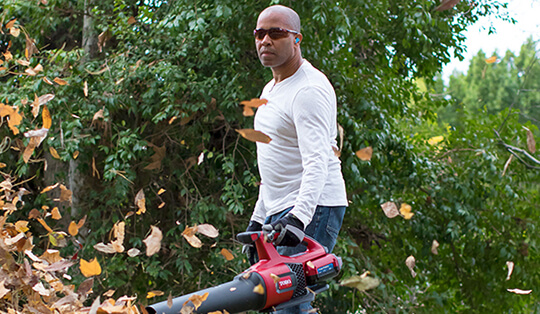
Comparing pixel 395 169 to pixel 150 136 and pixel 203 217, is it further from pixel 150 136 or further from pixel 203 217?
pixel 150 136

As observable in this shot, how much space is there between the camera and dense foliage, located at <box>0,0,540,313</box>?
4.26 meters

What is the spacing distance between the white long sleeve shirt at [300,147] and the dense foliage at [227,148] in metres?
1.75

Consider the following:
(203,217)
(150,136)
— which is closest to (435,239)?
(203,217)

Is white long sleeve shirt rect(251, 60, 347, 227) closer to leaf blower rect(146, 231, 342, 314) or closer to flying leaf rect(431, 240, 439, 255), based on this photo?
leaf blower rect(146, 231, 342, 314)

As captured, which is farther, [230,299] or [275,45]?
[275,45]

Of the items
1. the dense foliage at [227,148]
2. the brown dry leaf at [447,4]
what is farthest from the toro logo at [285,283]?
the brown dry leaf at [447,4]

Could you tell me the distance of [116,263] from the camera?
14.9 ft

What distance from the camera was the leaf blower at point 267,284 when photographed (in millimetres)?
2010

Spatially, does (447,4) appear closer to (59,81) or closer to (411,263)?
(411,263)

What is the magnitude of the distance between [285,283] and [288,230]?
0.75ft

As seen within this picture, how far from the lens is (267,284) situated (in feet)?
6.88

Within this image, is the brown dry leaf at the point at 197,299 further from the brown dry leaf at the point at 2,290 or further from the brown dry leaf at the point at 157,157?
the brown dry leaf at the point at 157,157

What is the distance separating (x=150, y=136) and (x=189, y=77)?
2.15ft

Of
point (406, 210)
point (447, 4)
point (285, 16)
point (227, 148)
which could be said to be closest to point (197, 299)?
point (285, 16)
